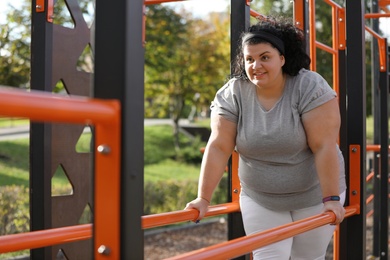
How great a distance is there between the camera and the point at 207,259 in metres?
1.43

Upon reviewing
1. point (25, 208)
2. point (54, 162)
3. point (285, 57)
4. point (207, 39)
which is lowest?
point (25, 208)

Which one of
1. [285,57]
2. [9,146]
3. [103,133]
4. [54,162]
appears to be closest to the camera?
[103,133]

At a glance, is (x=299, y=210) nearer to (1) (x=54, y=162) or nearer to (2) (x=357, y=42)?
(2) (x=357, y=42)

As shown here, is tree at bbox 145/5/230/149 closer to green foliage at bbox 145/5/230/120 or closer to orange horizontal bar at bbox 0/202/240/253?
green foliage at bbox 145/5/230/120

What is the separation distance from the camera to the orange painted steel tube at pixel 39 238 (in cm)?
173

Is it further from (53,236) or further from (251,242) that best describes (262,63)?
(53,236)

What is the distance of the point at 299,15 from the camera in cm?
293

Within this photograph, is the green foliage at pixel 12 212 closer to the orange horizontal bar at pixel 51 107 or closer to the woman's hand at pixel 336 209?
the woman's hand at pixel 336 209

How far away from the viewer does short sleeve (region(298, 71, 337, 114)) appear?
231cm

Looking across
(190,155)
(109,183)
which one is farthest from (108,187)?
(190,155)

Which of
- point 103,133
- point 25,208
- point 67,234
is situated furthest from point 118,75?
point 25,208

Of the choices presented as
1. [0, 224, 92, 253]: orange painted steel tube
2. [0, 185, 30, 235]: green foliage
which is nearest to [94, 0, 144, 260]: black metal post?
[0, 224, 92, 253]: orange painted steel tube

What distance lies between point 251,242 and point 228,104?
2.91ft

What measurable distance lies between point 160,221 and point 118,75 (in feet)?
2.92
